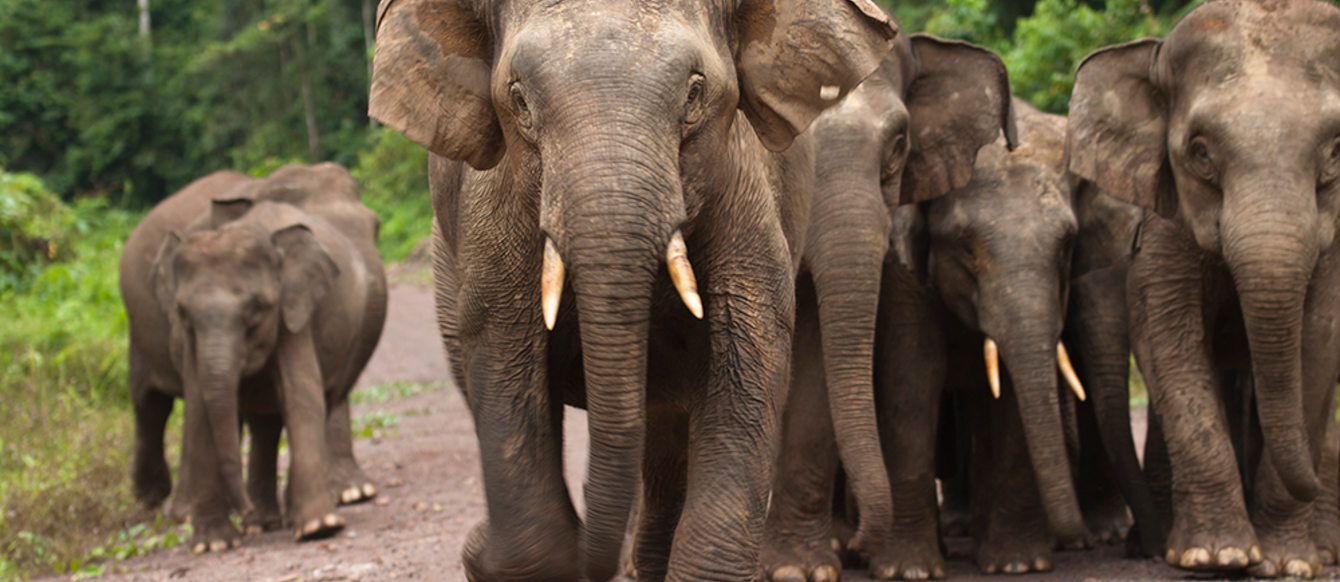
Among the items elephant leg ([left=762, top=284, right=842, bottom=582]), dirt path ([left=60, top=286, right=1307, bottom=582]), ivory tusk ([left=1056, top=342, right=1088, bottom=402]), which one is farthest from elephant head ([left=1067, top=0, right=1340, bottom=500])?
elephant leg ([left=762, top=284, right=842, bottom=582])

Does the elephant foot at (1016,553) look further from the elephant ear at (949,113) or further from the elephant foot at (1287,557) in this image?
the elephant ear at (949,113)

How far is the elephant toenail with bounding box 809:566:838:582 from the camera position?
6344 millimetres

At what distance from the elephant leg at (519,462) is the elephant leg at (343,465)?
5.78 metres

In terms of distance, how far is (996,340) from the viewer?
6824 mm

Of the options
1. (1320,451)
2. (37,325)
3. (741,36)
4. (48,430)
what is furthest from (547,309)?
(37,325)

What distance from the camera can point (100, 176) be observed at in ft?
151

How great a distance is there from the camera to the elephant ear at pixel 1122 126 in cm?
685

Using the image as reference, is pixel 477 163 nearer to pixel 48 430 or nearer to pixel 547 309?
pixel 547 309

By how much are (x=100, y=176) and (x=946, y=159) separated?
42585 mm

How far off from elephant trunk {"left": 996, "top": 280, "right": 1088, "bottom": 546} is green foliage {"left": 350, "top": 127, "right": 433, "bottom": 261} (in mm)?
28924

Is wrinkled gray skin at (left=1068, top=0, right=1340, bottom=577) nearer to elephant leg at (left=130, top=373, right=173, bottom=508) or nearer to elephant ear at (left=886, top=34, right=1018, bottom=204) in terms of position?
elephant ear at (left=886, top=34, right=1018, bottom=204)

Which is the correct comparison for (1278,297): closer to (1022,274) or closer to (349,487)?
(1022,274)

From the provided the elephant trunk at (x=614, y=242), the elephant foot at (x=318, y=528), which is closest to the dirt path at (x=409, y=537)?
the elephant foot at (x=318, y=528)

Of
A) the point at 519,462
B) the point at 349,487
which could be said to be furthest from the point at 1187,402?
the point at 349,487
